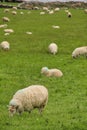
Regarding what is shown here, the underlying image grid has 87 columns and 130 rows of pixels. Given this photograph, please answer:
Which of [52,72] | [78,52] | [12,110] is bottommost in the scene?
[78,52]

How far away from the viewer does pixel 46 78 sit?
15.7 meters

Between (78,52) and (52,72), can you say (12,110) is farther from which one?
(78,52)

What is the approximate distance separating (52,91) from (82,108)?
2143 mm

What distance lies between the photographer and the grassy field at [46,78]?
34.0 feet

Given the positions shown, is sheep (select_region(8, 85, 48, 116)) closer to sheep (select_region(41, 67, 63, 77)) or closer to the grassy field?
the grassy field

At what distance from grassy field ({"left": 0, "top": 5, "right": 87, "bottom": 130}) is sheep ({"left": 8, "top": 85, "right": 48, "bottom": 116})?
0.71ft

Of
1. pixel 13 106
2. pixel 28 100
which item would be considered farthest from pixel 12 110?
pixel 28 100

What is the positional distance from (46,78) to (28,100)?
5.42 metres

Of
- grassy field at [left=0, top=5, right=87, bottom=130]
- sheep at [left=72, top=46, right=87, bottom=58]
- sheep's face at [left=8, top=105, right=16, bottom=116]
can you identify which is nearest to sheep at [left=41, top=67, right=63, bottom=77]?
grassy field at [left=0, top=5, right=87, bottom=130]

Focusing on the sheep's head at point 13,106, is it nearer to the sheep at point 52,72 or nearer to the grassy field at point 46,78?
the grassy field at point 46,78

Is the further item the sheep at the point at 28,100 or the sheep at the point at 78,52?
the sheep at the point at 78,52

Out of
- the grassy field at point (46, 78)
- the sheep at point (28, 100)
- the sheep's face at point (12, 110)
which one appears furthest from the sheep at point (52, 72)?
the sheep's face at point (12, 110)

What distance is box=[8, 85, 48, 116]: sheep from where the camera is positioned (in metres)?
10.1

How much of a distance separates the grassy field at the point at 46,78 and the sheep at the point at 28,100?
0.71ft
